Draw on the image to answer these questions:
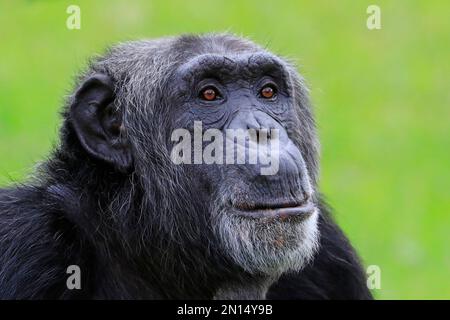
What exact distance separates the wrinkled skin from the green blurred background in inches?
273

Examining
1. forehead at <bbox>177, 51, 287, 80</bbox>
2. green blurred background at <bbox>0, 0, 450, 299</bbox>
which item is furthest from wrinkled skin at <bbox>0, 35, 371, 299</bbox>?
green blurred background at <bbox>0, 0, 450, 299</bbox>

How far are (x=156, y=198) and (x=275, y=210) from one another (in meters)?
1.12

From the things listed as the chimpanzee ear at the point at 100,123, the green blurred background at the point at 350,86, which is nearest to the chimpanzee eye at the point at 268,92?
the chimpanzee ear at the point at 100,123

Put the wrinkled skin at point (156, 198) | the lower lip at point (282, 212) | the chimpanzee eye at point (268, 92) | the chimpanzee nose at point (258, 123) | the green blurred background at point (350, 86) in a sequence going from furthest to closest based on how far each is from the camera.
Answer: the green blurred background at point (350, 86), the chimpanzee eye at point (268, 92), the wrinkled skin at point (156, 198), the chimpanzee nose at point (258, 123), the lower lip at point (282, 212)

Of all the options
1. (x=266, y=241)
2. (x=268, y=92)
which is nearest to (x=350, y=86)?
(x=268, y=92)

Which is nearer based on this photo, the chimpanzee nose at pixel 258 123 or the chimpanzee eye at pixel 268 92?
the chimpanzee nose at pixel 258 123

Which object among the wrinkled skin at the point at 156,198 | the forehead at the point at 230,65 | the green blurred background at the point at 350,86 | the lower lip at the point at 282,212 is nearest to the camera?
the lower lip at the point at 282,212

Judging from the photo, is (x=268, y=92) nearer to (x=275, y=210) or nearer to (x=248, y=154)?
(x=248, y=154)

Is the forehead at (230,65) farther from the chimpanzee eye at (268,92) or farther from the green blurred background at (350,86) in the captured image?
the green blurred background at (350,86)

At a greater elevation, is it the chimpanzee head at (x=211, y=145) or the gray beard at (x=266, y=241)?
the chimpanzee head at (x=211, y=145)

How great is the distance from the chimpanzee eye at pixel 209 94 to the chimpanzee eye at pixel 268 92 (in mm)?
387

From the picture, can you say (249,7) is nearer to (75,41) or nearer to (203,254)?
(75,41)

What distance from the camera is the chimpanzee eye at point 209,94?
33.0 feet

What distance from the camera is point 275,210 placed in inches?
373
